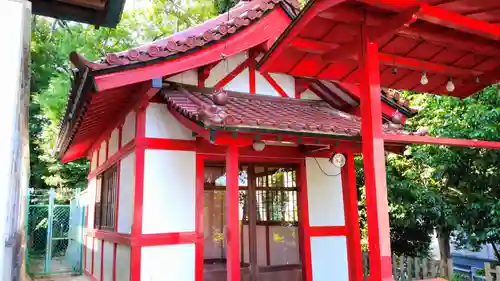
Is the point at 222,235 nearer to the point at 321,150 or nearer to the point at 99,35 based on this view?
the point at 321,150

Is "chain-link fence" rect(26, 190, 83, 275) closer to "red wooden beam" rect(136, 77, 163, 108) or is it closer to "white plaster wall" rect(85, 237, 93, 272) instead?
"white plaster wall" rect(85, 237, 93, 272)

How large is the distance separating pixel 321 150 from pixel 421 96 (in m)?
4.47

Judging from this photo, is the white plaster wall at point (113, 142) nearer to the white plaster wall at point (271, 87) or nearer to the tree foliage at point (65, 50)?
the white plaster wall at point (271, 87)

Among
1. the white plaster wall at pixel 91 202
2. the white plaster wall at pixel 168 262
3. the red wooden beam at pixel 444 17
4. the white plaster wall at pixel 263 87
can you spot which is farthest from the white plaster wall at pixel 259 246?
the white plaster wall at pixel 91 202

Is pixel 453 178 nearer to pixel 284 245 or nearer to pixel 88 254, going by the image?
pixel 284 245

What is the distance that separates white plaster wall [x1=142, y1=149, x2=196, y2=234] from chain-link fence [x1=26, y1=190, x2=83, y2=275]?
7513 mm

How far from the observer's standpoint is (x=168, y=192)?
6.31 m

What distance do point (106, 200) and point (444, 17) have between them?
8069mm

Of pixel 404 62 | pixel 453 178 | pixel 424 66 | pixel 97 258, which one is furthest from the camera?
pixel 97 258

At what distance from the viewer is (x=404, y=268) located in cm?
803

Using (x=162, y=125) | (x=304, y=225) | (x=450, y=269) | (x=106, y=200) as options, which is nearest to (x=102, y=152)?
(x=106, y=200)

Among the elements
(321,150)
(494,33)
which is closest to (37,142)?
(321,150)

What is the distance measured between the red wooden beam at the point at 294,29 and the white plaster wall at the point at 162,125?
2712 mm

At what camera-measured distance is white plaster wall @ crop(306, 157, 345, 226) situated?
7445 mm
